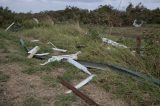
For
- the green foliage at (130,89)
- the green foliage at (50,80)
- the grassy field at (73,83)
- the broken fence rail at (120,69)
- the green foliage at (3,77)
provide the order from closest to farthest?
the green foliage at (130,89) → the grassy field at (73,83) → the broken fence rail at (120,69) → the green foliage at (50,80) → the green foliage at (3,77)

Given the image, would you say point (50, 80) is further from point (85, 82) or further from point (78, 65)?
point (78, 65)

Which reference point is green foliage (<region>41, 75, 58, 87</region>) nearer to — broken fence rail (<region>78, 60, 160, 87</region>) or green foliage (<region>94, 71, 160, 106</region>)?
green foliage (<region>94, 71, 160, 106</region>)

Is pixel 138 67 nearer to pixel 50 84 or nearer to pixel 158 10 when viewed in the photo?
pixel 50 84

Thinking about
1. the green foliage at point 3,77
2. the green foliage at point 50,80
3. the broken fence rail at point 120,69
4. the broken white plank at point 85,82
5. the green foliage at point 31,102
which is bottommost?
the green foliage at point 31,102

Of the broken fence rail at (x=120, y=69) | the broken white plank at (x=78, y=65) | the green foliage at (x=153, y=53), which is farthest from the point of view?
the broken white plank at (x=78, y=65)

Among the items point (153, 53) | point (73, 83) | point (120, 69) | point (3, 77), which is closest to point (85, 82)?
point (73, 83)

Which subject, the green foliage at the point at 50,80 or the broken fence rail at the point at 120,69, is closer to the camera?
the broken fence rail at the point at 120,69

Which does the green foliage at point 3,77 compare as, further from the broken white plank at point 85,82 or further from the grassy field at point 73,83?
the broken white plank at point 85,82

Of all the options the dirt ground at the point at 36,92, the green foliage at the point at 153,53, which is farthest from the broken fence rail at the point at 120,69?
the dirt ground at the point at 36,92

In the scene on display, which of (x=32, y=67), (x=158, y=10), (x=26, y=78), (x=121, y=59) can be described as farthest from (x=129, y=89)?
(x=158, y=10)

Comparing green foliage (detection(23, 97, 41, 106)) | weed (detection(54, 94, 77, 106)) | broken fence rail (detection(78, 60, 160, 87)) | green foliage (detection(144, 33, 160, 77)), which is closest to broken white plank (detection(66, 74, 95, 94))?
broken fence rail (detection(78, 60, 160, 87))

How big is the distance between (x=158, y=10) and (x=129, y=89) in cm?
2185

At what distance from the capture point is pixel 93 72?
6.92 m

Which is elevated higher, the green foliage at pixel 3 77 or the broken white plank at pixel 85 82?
the broken white plank at pixel 85 82
